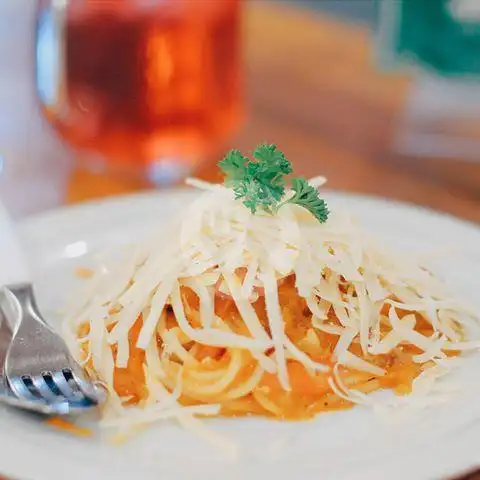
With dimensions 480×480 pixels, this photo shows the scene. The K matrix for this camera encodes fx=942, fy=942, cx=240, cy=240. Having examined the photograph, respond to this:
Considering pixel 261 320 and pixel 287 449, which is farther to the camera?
pixel 261 320

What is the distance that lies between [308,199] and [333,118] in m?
0.82

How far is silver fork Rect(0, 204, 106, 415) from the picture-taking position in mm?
717

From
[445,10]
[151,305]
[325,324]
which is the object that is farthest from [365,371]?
[445,10]

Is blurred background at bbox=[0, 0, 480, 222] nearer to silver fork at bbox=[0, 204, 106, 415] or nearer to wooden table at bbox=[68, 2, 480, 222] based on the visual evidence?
wooden table at bbox=[68, 2, 480, 222]

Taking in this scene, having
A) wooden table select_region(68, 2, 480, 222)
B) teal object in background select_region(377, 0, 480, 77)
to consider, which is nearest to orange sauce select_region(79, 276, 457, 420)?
wooden table select_region(68, 2, 480, 222)

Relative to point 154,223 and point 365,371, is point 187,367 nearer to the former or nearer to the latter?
point 365,371

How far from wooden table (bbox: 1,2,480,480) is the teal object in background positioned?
130 millimetres

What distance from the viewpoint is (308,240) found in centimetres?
83

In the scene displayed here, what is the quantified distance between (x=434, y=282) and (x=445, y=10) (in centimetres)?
75

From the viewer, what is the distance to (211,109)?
52.9 inches

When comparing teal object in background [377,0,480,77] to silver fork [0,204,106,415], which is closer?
silver fork [0,204,106,415]

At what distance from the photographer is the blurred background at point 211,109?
1.28m

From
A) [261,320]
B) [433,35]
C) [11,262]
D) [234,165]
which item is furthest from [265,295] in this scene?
[433,35]

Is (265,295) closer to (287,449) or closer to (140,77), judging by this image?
(287,449)
